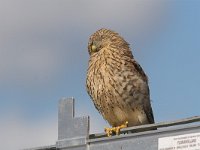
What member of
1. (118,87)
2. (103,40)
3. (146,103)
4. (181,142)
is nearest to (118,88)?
(118,87)

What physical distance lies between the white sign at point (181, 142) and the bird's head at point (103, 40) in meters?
3.68

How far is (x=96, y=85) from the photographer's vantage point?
7.50m

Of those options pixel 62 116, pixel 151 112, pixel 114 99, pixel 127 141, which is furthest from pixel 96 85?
pixel 127 141

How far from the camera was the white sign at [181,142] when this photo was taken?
14.1ft

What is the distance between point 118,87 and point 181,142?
3.06m

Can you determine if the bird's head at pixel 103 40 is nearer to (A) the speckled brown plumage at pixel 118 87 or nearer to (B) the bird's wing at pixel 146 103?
(A) the speckled brown plumage at pixel 118 87

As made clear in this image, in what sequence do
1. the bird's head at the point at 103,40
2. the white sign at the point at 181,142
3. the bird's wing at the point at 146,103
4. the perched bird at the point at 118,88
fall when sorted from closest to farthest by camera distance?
1. the white sign at the point at 181,142
2. the perched bird at the point at 118,88
3. the bird's wing at the point at 146,103
4. the bird's head at the point at 103,40

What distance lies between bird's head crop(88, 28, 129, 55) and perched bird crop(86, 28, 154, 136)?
0.15 metres

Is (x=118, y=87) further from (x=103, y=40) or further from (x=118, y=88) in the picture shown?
(x=103, y=40)

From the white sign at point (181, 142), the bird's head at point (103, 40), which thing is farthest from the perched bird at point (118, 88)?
the white sign at point (181, 142)

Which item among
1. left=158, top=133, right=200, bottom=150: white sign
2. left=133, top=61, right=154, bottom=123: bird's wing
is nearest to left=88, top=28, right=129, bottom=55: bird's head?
left=133, top=61, right=154, bottom=123: bird's wing

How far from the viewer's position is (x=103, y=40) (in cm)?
820

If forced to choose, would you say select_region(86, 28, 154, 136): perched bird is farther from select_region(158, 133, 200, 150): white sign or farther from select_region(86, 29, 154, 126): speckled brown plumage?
select_region(158, 133, 200, 150): white sign

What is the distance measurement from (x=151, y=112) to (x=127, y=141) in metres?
3.12
